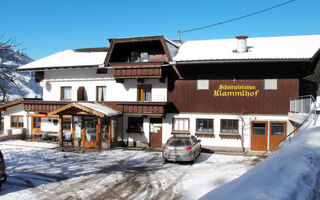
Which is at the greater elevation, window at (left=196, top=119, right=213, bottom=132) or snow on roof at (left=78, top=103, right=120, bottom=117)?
snow on roof at (left=78, top=103, right=120, bottom=117)

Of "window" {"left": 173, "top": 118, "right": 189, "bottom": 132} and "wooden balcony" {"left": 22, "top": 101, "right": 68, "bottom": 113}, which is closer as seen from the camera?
"window" {"left": 173, "top": 118, "right": 189, "bottom": 132}

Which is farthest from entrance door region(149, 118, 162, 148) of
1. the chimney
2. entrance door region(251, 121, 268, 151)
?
the chimney

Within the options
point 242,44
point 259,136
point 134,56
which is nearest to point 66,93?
point 134,56

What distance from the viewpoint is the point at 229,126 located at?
72.3 feet

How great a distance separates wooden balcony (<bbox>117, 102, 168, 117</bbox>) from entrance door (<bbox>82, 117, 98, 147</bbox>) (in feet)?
11.0

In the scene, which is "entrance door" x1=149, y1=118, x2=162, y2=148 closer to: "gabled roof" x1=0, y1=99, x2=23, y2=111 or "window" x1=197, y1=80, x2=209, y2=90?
"window" x1=197, y1=80, x2=209, y2=90

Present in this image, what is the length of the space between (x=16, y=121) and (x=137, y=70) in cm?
1532

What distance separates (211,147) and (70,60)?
53.5 feet

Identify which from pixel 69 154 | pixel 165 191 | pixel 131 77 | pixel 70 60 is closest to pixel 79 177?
pixel 165 191

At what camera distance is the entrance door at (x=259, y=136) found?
69.7 feet

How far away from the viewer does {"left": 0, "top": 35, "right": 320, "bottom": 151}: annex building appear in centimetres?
2103

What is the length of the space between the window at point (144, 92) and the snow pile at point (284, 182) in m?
18.2

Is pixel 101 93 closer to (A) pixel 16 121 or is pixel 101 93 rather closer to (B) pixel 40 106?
(B) pixel 40 106

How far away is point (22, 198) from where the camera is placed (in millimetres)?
11125
